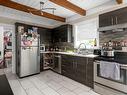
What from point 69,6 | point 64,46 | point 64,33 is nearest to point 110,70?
point 69,6

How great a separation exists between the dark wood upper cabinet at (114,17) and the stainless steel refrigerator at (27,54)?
2705mm

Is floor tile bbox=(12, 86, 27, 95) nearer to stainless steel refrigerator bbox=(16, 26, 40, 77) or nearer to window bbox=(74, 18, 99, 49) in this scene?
stainless steel refrigerator bbox=(16, 26, 40, 77)

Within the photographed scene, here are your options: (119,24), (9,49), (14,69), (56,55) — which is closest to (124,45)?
(119,24)

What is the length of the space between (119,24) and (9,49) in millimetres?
6925

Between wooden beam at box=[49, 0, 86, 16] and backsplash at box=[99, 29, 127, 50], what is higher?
wooden beam at box=[49, 0, 86, 16]

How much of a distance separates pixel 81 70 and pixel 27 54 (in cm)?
222

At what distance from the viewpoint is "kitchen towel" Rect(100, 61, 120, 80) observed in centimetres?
210

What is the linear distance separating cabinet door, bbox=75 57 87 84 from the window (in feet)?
2.70

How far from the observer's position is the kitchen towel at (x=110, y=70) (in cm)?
210

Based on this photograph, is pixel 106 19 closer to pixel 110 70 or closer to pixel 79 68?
pixel 110 70

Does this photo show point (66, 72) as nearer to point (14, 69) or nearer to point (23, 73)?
point (23, 73)

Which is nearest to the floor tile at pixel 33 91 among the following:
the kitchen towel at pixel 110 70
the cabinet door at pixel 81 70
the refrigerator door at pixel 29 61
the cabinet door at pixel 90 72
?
the refrigerator door at pixel 29 61

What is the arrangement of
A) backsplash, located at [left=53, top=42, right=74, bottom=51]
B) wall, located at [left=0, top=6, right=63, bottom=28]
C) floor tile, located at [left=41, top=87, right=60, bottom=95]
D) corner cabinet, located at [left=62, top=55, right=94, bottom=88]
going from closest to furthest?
floor tile, located at [left=41, top=87, right=60, bottom=95]
corner cabinet, located at [left=62, top=55, right=94, bottom=88]
wall, located at [left=0, top=6, right=63, bottom=28]
backsplash, located at [left=53, top=42, right=74, bottom=51]

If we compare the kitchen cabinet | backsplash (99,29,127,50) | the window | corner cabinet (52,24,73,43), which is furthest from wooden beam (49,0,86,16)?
the kitchen cabinet
